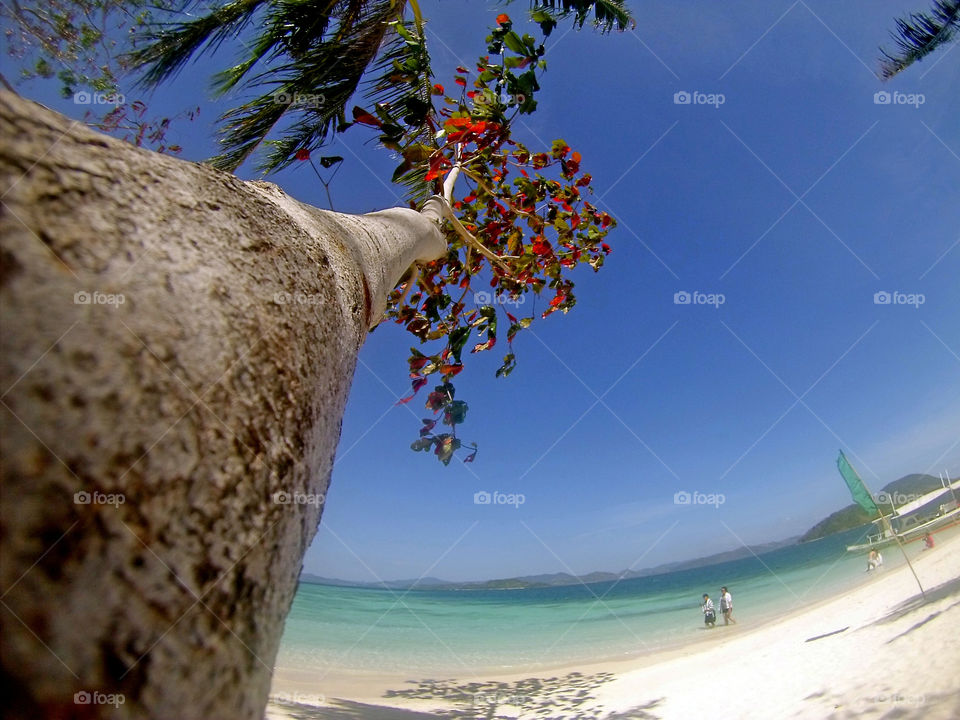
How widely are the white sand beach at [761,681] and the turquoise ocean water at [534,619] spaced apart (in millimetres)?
2698

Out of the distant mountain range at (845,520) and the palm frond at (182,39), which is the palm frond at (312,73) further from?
the distant mountain range at (845,520)

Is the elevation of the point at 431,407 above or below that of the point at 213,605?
above

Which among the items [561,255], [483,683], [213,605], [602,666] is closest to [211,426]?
[213,605]

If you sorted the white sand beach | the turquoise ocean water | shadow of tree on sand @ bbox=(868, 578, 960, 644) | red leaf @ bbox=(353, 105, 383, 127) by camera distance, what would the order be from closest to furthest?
red leaf @ bbox=(353, 105, 383, 127), the white sand beach, shadow of tree on sand @ bbox=(868, 578, 960, 644), the turquoise ocean water

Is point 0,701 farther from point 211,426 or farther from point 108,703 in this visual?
point 211,426

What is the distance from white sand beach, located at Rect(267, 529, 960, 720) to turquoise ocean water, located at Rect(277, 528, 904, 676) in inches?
106

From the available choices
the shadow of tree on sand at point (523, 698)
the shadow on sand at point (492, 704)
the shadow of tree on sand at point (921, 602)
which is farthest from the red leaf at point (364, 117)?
the shadow of tree on sand at point (921, 602)

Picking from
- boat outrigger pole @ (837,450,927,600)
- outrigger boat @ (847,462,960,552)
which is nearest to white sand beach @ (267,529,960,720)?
boat outrigger pole @ (837,450,927,600)

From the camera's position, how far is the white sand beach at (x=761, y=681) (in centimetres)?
802

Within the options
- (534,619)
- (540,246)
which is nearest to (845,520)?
(534,619)

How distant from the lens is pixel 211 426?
0.46 meters

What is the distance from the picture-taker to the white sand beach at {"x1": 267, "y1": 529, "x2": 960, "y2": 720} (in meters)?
8.02

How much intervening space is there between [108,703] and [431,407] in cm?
282

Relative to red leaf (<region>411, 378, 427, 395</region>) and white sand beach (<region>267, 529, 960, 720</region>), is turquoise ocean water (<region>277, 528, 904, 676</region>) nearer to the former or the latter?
white sand beach (<region>267, 529, 960, 720</region>)
